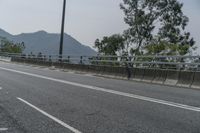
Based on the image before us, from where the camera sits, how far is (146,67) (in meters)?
24.1

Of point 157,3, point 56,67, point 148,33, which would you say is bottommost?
point 56,67

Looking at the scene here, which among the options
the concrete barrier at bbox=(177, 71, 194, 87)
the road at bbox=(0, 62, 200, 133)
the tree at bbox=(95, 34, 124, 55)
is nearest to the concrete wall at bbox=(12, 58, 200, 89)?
the concrete barrier at bbox=(177, 71, 194, 87)

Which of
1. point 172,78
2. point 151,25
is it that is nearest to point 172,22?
point 151,25

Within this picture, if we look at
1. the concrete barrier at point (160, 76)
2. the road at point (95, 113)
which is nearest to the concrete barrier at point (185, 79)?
the concrete barrier at point (160, 76)

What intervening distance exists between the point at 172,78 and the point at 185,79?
1123 mm

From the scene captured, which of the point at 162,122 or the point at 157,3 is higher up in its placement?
the point at 157,3

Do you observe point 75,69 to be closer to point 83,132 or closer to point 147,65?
point 147,65

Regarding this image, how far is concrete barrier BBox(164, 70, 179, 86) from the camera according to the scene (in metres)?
20.6

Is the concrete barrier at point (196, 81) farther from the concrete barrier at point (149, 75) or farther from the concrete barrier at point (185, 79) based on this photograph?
the concrete barrier at point (149, 75)

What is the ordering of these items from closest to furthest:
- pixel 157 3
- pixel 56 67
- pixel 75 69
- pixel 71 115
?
1. pixel 71 115
2. pixel 75 69
3. pixel 56 67
4. pixel 157 3

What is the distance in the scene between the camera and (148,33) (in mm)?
60625

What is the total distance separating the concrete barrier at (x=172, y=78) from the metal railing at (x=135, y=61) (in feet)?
1.58

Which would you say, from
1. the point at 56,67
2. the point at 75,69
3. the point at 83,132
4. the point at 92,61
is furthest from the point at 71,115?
the point at 56,67

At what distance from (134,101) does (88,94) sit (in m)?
2.39
